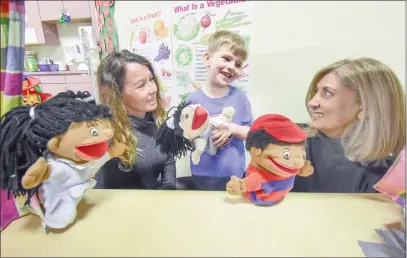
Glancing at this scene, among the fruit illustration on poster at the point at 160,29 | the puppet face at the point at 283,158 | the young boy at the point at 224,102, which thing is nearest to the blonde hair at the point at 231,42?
the young boy at the point at 224,102

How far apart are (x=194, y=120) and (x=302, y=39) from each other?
28cm

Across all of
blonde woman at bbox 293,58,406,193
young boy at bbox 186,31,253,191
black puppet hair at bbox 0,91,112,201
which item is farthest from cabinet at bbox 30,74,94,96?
blonde woman at bbox 293,58,406,193

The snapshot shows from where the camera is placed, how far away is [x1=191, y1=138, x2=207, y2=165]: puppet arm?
0.58m

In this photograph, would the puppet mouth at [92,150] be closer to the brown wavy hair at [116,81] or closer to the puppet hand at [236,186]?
the brown wavy hair at [116,81]

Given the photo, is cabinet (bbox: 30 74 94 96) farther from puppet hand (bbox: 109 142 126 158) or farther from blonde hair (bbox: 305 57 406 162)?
blonde hair (bbox: 305 57 406 162)

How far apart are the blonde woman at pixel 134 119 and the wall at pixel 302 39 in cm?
7

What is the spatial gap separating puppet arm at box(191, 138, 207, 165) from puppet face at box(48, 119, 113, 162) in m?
0.19

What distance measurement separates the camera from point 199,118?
56cm

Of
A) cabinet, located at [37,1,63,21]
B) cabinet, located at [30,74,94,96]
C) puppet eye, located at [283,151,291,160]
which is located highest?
cabinet, located at [37,1,63,21]

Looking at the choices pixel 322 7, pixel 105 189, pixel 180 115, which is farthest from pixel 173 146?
pixel 322 7

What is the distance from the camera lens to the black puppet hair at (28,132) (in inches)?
16.8

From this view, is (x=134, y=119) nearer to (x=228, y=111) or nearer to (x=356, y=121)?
(x=228, y=111)

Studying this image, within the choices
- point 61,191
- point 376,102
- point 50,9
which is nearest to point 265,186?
point 376,102

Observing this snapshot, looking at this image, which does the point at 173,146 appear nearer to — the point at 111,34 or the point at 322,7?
the point at 111,34
